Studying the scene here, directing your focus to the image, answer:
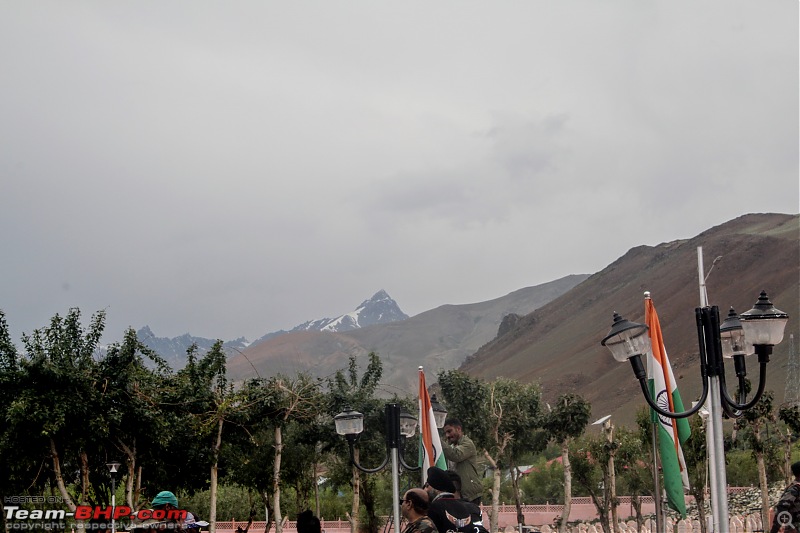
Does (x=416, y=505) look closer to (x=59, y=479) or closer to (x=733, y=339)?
(x=733, y=339)

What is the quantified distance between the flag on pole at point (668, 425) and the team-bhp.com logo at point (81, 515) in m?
4.95

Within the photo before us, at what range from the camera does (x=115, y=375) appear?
18359 millimetres

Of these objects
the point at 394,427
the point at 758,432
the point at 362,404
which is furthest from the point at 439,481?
the point at 758,432

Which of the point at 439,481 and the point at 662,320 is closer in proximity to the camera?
the point at 439,481

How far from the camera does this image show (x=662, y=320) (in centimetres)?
15212

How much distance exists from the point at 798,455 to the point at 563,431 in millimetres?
33495

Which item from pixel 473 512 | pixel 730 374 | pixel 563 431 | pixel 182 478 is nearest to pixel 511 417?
pixel 563 431

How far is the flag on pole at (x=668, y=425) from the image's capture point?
909 centimetres

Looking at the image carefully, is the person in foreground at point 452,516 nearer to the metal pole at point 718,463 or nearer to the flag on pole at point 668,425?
the metal pole at point 718,463

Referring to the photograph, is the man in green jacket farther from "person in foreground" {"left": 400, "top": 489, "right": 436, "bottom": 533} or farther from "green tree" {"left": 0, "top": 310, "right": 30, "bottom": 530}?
"green tree" {"left": 0, "top": 310, "right": 30, "bottom": 530}

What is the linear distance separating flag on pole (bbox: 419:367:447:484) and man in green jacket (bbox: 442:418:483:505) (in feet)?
12.4

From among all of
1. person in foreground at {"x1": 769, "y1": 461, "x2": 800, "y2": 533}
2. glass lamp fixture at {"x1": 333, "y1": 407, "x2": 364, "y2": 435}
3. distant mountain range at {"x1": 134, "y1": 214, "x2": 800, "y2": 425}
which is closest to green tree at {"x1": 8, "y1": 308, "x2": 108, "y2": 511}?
glass lamp fixture at {"x1": 333, "y1": 407, "x2": 364, "y2": 435}

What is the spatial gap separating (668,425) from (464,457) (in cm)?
251

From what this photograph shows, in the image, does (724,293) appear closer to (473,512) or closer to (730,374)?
(730,374)
